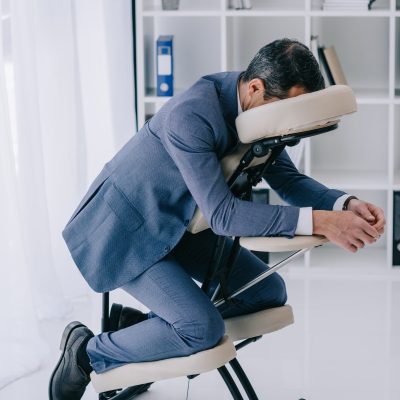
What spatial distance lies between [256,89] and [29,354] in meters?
1.24

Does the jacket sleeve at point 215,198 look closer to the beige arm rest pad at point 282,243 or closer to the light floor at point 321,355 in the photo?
the beige arm rest pad at point 282,243

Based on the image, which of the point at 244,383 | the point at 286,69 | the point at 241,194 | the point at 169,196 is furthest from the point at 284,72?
the point at 244,383

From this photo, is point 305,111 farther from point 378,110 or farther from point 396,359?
point 378,110

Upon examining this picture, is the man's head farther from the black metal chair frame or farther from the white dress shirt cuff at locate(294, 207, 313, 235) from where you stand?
the white dress shirt cuff at locate(294, 207, 313, 235)

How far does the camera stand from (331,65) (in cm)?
374

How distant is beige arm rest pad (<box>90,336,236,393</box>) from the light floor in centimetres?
40

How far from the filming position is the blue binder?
3.80 m

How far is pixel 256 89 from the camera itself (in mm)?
2072

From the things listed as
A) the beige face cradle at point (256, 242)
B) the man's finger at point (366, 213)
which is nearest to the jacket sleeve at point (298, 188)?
the man's finger at point (366, 213)

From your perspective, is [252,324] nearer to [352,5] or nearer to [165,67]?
[165,67]

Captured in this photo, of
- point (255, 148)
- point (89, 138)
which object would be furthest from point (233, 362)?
point (89, 138)

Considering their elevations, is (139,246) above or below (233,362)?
above

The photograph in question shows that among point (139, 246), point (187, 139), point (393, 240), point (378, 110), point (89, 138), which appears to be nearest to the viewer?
point (187, 139)

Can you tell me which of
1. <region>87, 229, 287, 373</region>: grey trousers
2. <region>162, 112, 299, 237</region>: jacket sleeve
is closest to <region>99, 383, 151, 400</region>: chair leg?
<region>87, 229, 287, 373</region>: grey trousers
